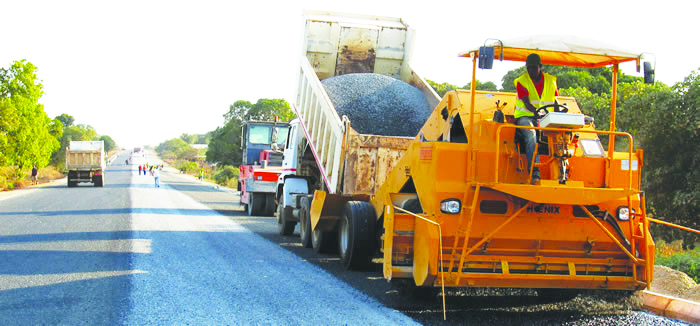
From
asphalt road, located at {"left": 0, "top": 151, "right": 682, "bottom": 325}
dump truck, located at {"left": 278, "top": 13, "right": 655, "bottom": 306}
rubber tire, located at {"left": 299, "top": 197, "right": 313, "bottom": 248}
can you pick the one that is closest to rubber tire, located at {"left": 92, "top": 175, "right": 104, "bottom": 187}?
asphalt road, located at {"left": 0, "top": 151, "right": 682, "bottom": 325}

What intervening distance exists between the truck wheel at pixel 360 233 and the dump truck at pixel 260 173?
29.9 ft

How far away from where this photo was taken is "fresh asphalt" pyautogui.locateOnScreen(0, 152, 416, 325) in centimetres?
605

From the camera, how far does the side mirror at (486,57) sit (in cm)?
584

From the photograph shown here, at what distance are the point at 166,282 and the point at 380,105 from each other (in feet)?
13.7

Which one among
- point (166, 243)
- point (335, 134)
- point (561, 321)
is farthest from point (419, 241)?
point (166, 243)

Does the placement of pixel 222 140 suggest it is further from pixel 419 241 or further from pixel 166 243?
pixel 419 241

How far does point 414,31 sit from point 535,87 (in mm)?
6106

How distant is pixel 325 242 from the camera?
33.8 feet

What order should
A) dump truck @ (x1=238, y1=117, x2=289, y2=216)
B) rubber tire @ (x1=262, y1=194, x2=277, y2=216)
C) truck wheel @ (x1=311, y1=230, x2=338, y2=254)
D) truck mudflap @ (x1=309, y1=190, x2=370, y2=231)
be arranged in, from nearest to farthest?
1. truck mudflap @ (x1=309, y1=190, x2=370, y2=231)
2. truck wheel @ (x1=311, y1=230, x2=338, y2=254)
3. dump truck @ (x1=238, y1=117, x2=289, y2=216)
4. rubber tire @ (x1=262, y1=194, x2=277, y2=216)

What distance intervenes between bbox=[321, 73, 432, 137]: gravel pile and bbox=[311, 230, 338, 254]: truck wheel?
1678mm

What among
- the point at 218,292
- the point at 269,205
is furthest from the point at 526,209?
the point at 269,205

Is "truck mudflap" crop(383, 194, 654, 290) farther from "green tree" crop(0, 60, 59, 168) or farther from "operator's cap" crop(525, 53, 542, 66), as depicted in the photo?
"green tree" crop(0, 60, 59, 168)

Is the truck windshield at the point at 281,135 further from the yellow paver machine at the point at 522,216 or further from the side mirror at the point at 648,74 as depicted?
the side mirror at the point at 648,74

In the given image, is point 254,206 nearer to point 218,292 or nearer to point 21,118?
point 218,292
